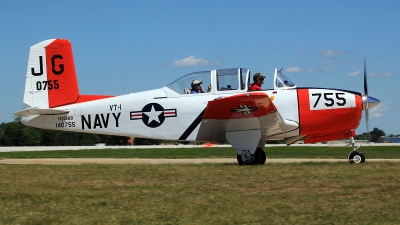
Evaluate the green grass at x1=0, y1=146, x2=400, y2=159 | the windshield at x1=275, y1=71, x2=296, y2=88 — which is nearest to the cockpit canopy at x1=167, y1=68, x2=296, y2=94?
the windshield at x1=275, y1=71, x2=296, y2=88

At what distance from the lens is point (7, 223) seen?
6188mm

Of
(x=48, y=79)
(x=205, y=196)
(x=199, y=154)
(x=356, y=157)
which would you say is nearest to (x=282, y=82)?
(x=356, y=157)

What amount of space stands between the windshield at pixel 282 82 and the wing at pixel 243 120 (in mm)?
856

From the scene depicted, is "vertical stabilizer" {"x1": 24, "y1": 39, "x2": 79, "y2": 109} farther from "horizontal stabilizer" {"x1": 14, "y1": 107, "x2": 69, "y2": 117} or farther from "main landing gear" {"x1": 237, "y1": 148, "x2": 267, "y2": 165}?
"main landing gear" {"x1": 237, "y1": 148, "x2": 267, "y2": 165}

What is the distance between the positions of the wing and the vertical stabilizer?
4.05 metres

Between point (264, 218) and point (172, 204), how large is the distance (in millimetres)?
1413

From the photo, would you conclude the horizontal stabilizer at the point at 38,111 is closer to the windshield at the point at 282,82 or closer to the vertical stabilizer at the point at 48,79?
the vertical stabilizer at the point at 48,79

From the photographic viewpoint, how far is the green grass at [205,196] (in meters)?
6.34

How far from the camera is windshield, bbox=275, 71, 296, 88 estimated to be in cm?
1208

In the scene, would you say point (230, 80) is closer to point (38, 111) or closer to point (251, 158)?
point (251, 158)

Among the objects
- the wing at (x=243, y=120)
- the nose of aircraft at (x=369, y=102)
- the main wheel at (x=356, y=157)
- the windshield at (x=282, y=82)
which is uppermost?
the windshield at (x=282, y=82)

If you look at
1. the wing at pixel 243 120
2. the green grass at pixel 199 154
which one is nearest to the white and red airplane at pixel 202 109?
the wing at pixel 243 120

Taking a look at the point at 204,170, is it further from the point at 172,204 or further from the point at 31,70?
the point at 31,70

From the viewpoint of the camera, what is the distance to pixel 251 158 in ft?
38.8
